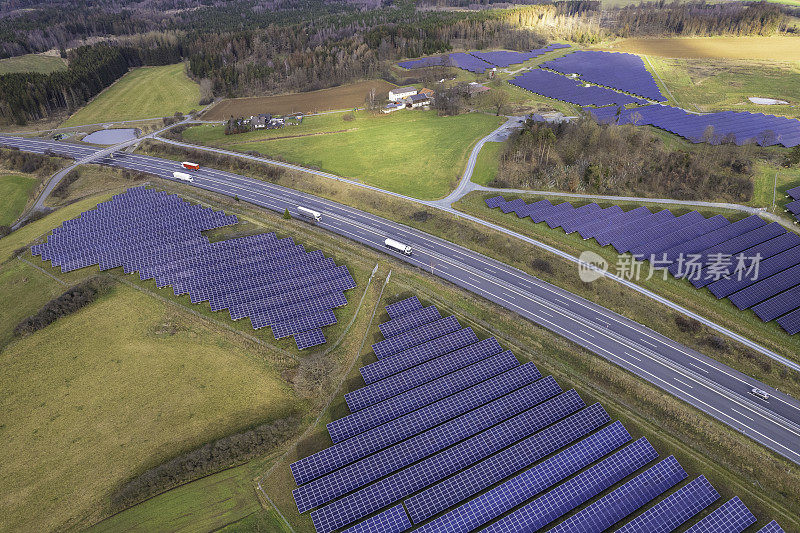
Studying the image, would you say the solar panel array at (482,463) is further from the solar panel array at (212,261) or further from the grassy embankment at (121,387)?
the solar panel array at (212,261)

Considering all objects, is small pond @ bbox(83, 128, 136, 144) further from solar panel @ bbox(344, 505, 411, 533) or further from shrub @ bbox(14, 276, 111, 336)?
solar panel @ bbox(344, 505, 411, 533)

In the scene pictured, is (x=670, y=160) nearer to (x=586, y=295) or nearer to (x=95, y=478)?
(x=586, y=295)

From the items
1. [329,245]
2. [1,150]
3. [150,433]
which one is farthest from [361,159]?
[1,150]

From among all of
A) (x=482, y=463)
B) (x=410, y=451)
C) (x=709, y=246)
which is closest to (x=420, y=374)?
(x=410, y=451)

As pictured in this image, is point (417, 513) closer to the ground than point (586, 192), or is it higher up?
closer to the ground

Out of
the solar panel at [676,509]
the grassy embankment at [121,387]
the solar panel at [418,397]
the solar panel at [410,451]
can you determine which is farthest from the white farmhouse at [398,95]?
the solar panel at [676,509]

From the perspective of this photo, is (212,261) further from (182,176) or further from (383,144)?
(383,144)

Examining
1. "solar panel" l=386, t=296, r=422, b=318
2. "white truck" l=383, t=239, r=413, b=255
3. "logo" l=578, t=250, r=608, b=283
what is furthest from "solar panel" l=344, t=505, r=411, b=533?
"logo" l=578, t=250, r=608, b=283
